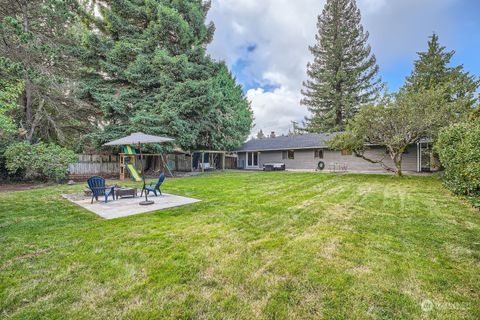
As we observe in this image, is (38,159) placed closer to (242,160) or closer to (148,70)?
(148,70)

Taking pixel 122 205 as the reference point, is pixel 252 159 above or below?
above

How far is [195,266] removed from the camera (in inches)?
116

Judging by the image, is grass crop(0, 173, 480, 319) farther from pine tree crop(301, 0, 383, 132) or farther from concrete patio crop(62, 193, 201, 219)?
pine tree crop(301, 0, 383, 132)

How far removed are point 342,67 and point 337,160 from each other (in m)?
15.5

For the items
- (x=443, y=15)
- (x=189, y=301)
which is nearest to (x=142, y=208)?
(x=189, y=301)

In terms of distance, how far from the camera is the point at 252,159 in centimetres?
2555

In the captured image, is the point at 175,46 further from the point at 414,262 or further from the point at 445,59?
the point at 445,59

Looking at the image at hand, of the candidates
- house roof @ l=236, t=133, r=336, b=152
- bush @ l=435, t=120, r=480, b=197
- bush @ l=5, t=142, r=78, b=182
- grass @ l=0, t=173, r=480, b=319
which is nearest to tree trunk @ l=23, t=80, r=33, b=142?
bush @ l=5, t=142, r=78, b=182

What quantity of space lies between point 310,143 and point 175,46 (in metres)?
13.7

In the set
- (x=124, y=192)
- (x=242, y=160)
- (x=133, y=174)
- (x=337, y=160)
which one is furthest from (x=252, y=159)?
(x=124, y=192)

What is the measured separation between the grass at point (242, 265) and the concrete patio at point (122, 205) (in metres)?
0.50

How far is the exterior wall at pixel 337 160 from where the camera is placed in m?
16.7

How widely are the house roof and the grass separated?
15.0 meters

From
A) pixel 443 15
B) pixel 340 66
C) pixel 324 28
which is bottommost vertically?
pixel 443 15
